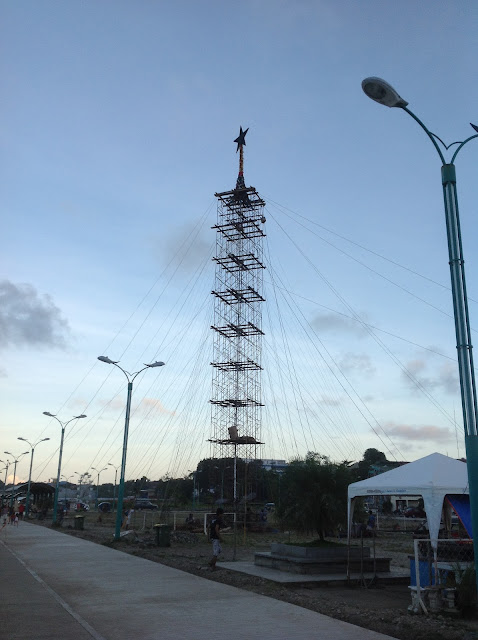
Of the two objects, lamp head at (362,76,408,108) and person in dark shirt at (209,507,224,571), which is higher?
lamp head at (362,76,408,108)

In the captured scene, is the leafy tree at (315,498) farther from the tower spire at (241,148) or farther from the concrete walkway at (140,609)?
the tower spire at (241,148)

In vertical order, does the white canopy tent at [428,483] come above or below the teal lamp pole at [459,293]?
below

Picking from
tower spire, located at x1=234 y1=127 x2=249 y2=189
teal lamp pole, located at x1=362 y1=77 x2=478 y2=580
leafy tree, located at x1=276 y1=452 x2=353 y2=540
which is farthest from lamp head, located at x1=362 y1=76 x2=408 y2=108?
tower spire, located at x1=234 y1=127 x2=249 y2=189

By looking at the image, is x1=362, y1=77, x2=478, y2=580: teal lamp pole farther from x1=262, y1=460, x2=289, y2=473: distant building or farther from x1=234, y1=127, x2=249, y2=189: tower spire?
x1=234, y1=127, x2=249, y2=189: tower spire

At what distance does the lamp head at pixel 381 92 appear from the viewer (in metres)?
8.23

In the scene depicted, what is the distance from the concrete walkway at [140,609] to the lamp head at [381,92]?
24.8ft

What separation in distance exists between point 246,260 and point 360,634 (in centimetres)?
3732

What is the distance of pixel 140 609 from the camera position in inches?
415

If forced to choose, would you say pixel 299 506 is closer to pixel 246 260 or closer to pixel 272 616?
pixel 272 616

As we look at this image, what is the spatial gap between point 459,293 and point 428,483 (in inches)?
225

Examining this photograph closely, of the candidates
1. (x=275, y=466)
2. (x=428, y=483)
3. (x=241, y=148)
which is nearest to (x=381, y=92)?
(x=428, y=483)

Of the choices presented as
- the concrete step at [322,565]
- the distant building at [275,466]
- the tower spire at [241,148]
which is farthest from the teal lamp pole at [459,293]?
the tower spire at [241,148]

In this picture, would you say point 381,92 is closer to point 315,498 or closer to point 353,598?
point 353,598

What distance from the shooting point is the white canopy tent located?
1204 centimetres
